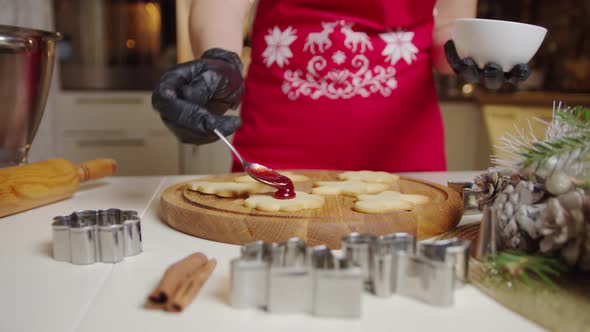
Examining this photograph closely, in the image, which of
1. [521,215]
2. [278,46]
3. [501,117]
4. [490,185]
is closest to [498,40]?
[490,185]

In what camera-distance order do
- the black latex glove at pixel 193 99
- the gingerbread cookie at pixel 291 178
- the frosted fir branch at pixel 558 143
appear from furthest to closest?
the gingerbread cookie at pixel 291 178 < the black latex glove at pixel 193 99 < the frosted fir branch at pixel 558 143

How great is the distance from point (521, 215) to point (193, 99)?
0.51 metres

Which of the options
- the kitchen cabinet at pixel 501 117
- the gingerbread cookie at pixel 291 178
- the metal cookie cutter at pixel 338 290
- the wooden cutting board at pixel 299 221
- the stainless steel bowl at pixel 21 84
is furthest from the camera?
the kitchen cabinet at pixel 501 117

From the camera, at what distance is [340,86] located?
4.38 feet

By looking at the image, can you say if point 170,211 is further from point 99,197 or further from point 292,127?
point 292,127

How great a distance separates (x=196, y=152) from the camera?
3152 mm

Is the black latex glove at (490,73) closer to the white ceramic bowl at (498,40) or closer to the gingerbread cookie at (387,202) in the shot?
the white ceramic bowl at (498,40)

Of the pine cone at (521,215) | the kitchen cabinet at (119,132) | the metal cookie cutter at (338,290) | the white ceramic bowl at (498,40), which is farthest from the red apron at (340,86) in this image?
the kitchen cabinet at (119,132)

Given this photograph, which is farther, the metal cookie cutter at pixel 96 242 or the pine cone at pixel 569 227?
the metal cookie cutter at pixel 96 242

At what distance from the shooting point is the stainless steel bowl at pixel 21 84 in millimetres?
890

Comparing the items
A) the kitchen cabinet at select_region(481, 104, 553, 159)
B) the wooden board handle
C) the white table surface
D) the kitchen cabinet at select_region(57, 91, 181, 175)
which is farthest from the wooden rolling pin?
the kitchen cabinet at select_region(481, 104, 553, 159)

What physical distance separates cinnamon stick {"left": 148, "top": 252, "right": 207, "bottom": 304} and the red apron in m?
0.83

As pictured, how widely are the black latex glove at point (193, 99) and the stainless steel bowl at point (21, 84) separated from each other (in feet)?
0.99

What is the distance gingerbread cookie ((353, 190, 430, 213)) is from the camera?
0.74 m
